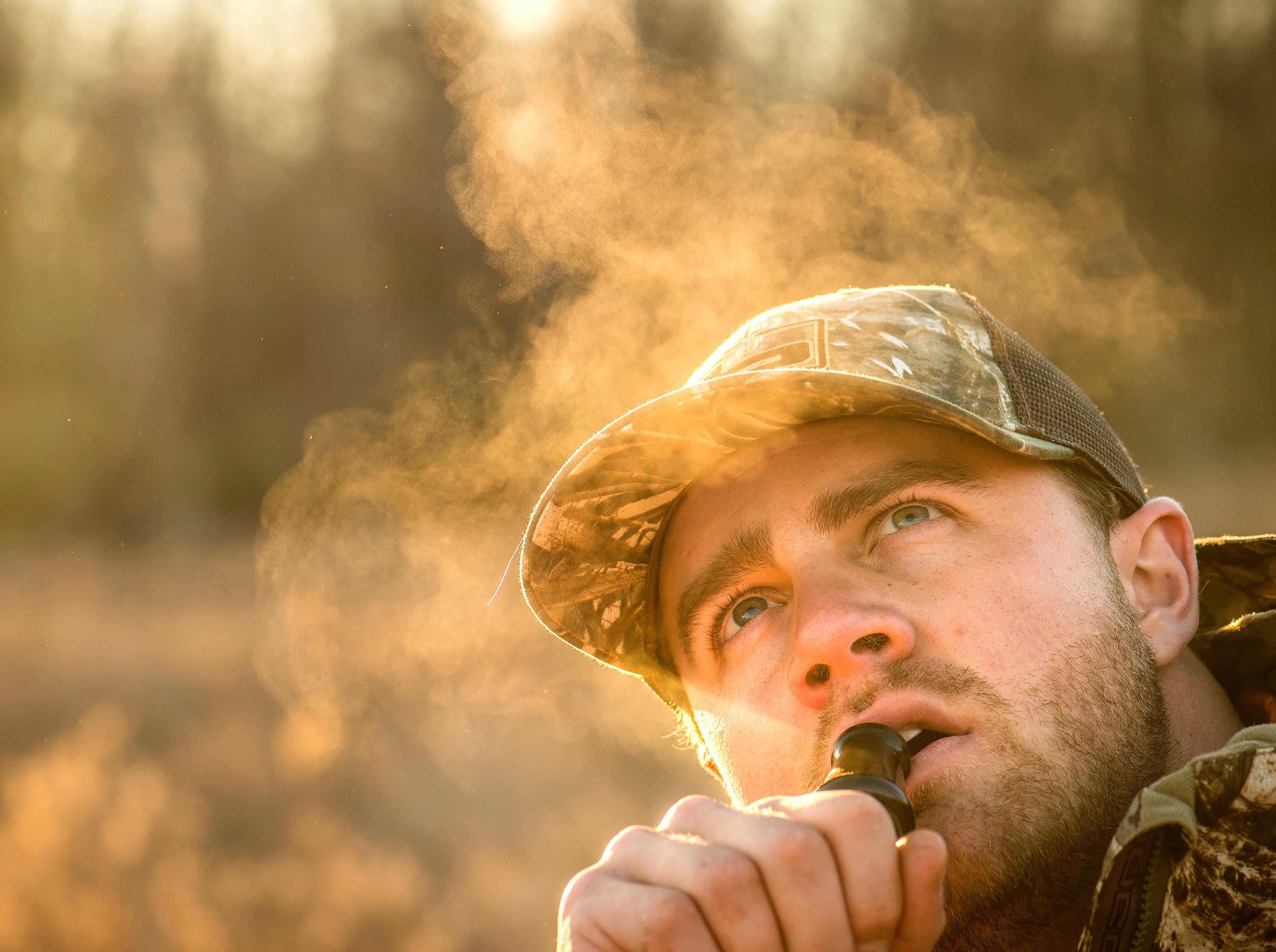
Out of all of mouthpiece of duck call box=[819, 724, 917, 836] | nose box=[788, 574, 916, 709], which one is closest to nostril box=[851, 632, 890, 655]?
nose box=[788, 574, 916, 709]

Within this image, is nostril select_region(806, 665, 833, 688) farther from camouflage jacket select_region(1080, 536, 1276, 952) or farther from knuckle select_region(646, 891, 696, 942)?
knuckle select_region(646, 891, 696, 942)

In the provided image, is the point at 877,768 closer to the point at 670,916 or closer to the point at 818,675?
the point at 818,675

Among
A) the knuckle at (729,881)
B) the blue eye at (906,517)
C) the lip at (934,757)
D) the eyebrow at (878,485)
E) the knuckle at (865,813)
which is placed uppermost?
the eyebrow at (878,485)

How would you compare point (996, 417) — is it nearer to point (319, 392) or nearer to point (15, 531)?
point (319, 392)

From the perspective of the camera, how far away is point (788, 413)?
68.1 inches

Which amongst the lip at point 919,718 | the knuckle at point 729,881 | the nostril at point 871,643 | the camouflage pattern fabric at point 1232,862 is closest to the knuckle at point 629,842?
the knuckle at point 729,881

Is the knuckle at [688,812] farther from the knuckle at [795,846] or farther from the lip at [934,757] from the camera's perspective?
the lip at [934,757]

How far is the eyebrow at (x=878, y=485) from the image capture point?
5.34ft

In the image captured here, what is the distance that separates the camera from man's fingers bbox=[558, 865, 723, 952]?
2.96ft

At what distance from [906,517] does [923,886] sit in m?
0.87

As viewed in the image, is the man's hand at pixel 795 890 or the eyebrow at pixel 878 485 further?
the eyebrow at pixel 878 485

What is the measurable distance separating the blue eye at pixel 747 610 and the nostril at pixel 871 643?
1.11 feet

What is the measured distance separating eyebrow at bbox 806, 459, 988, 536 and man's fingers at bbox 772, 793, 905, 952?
2.51 feet

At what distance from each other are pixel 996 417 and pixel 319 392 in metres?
6.90
